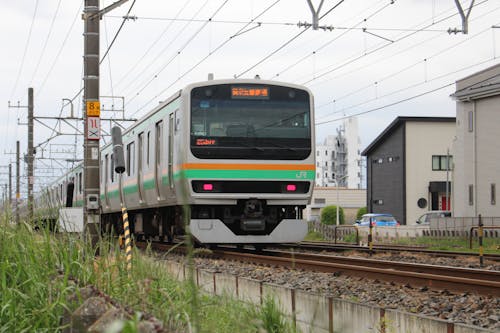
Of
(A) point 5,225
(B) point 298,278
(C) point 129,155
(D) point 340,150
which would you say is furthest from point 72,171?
(D) point 340,150

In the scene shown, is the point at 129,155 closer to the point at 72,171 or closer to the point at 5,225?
the point at 72,171

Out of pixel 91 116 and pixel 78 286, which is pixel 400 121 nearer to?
pixel 91 116

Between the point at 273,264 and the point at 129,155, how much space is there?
8593mm

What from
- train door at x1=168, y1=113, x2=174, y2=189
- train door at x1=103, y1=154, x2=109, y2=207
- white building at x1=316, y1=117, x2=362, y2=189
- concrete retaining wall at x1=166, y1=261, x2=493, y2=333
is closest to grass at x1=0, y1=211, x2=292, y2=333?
concrete retaining wall at x1=166, y1=261, x2=493, y2=333

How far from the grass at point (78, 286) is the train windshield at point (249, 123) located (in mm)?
7914

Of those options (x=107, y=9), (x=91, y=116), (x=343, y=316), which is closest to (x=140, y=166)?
(x=91, y=116)

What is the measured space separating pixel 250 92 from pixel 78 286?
10225 millimetres

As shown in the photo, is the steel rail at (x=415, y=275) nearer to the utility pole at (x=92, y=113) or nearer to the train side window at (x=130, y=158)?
the utility pole at (x=92, y=113)

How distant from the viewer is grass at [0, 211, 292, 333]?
17.3 ft

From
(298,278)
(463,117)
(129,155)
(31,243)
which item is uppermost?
(463,117)

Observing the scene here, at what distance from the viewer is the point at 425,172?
5819 cm

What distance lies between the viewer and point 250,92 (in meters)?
15.5

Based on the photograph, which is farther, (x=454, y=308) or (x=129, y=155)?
(x=129, y=155)

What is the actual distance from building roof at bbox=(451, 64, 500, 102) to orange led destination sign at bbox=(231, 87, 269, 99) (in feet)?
69.9
